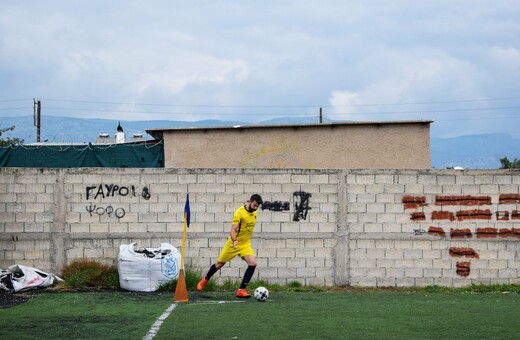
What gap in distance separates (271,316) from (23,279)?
5.80 meters

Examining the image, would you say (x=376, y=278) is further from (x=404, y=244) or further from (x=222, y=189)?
(x=222, y=189)

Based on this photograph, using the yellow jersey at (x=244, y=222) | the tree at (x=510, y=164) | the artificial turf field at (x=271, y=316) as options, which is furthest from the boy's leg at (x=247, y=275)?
the tree at (x=510, y=164)

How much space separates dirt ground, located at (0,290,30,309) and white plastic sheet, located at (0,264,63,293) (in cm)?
21

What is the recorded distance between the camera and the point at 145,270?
52.3 feet

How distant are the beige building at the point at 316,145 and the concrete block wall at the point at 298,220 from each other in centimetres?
719

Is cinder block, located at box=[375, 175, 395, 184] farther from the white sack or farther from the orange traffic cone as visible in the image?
the orange traffic cone

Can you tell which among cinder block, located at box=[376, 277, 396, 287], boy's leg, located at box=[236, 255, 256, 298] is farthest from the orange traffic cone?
cinder block, located at box=[376, 277, 396, 287]

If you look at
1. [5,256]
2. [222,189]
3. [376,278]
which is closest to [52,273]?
[5,256]

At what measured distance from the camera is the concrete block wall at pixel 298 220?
1691 cm

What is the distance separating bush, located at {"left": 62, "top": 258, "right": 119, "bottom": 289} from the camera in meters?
16.4

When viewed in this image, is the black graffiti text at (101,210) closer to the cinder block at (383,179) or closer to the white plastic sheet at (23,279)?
the white plastic sheet at (23,279)

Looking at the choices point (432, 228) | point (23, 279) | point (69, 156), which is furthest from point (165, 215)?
point (69, 156)

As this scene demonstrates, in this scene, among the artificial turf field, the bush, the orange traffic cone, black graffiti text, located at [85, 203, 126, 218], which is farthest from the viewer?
black graffiti text, located at [85, 203, 126, 218]

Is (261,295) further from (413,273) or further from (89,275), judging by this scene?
(413,273)
